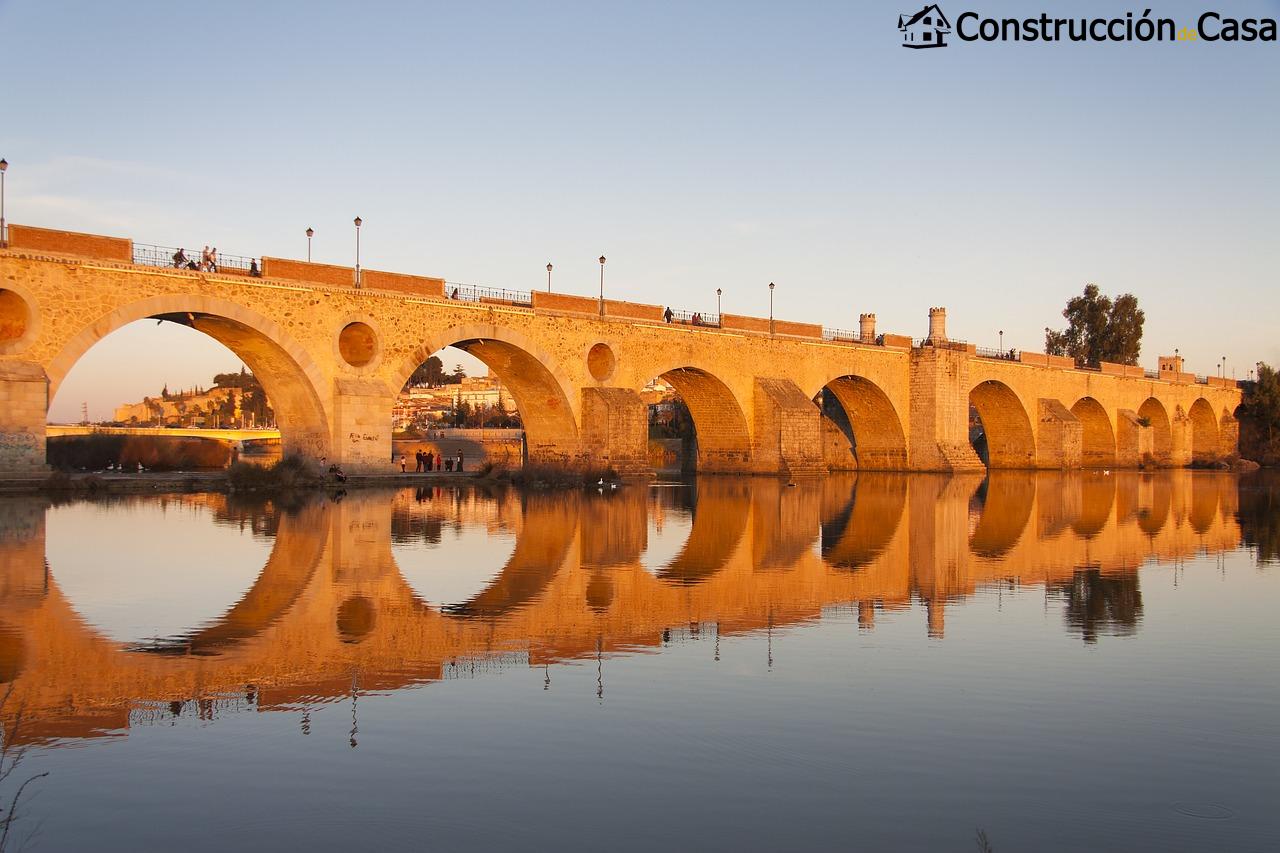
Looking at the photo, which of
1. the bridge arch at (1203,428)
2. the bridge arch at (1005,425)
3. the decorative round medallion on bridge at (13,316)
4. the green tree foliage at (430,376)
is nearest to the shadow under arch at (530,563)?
the decorative round medallion on bridge at (13,316)

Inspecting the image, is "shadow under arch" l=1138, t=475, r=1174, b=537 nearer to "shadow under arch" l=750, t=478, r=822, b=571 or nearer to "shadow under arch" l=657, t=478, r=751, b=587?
"shadow under arch" l=750, t=478, r=822, b=571

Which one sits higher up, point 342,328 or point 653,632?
point 342,328

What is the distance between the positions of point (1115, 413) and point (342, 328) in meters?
43.5

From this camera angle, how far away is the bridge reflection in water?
24.1 feet

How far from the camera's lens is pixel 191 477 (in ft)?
86.9

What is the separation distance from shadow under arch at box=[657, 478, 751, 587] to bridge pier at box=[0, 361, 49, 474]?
1240cm

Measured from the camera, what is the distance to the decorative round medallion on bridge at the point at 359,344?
88.8 ft

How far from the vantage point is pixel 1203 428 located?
6606 centimetres

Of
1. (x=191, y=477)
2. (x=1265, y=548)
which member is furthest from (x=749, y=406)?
(x=1265, y=548)

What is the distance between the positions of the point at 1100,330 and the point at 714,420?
122ft

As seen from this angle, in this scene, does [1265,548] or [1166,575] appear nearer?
[1166,575]

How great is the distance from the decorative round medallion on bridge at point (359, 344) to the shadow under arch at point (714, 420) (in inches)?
458

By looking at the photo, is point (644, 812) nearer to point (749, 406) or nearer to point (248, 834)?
point (248, 834)

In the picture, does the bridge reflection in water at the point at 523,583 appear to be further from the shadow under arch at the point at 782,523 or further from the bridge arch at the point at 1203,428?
the bridge arch at the point at 1203,428
